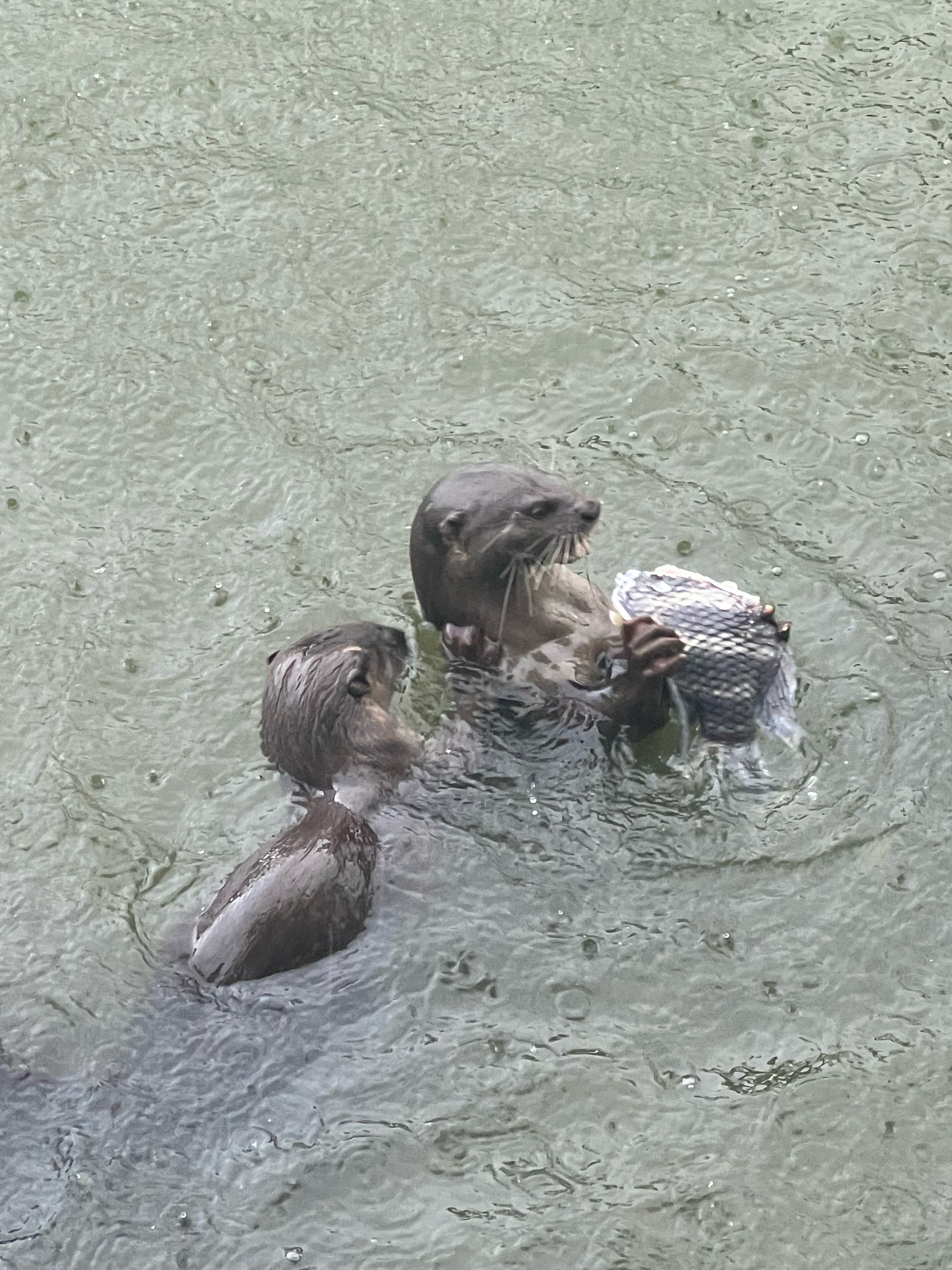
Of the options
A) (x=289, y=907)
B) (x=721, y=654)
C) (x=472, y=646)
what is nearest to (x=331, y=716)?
(x=472, y=646)

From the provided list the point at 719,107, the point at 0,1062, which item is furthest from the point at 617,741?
the point at 719,107

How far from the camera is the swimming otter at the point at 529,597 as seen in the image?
4309mm

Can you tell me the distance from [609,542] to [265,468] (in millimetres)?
1236

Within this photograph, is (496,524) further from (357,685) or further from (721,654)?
(721,654)

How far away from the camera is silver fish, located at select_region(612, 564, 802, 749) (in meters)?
4.31

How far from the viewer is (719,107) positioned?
6.67 metres

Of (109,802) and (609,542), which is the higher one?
(609,542)

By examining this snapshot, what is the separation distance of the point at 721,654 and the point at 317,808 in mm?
1100

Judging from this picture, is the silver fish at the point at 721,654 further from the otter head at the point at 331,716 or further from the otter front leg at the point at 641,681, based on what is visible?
the otter head at the point at 331,716

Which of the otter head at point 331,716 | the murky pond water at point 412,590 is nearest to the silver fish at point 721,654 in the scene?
the murky pond water at point 412,590

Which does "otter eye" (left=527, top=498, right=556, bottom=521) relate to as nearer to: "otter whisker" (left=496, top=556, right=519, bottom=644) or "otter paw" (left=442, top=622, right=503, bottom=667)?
"otter whisker" (left=496, top=556, right=519, bottom=644)

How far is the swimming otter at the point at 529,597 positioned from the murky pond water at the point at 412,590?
0.25 metres

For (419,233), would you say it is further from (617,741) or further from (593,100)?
(617,741)

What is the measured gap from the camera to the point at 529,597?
4512mm
